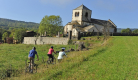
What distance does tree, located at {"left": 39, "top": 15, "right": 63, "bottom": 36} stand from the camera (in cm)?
4988

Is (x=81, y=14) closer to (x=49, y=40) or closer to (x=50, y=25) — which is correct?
(x=50, y=25)

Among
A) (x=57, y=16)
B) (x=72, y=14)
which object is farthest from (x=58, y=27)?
(x=72, y=14)

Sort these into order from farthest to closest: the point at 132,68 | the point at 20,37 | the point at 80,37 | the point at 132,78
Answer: the point at 20,37, the point at 80,37, the point at 132,68, the point at 132,78

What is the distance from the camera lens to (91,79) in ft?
20.3

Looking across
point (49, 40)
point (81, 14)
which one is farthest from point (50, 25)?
point (49, 40)

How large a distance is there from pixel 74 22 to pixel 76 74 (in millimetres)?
38300

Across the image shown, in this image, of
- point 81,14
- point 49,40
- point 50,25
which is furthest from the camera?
point 50,25

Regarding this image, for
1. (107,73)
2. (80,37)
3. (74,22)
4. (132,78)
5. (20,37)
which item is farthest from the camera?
(20,37)

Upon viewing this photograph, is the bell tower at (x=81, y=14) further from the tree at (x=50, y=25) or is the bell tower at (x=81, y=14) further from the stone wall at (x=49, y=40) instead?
the stone wall at (x=49, y=40)

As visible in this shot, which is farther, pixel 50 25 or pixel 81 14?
pixel 50 25

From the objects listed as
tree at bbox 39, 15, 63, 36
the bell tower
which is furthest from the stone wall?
the bell tower

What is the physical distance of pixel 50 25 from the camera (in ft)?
164

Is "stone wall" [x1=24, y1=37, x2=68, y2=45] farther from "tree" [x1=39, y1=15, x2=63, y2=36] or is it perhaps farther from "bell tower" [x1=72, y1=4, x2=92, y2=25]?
"bell tower" [x1=72, y1=4, x2=92, y2=25]

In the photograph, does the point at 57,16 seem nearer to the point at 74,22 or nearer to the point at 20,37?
the point at 74,22
